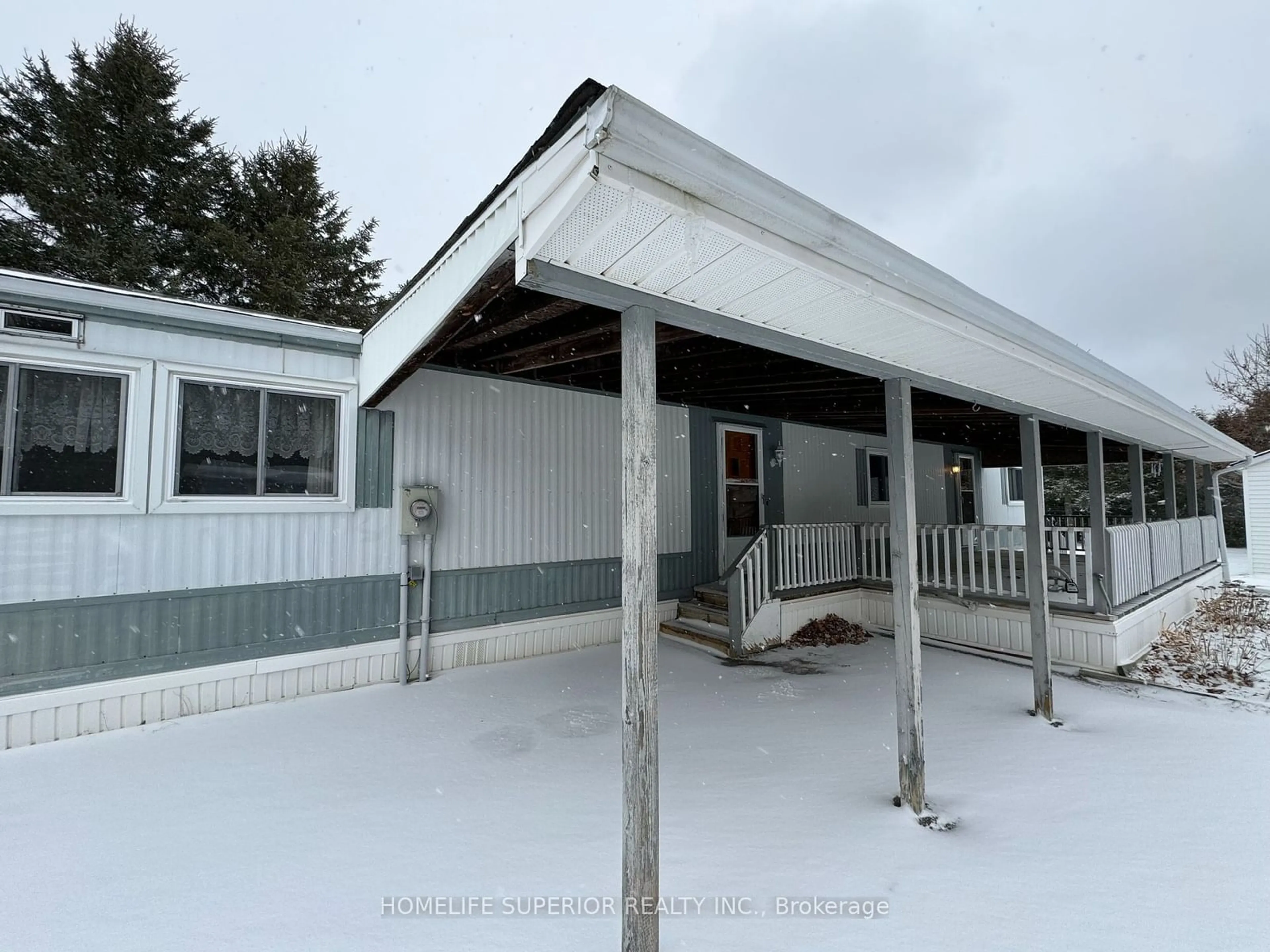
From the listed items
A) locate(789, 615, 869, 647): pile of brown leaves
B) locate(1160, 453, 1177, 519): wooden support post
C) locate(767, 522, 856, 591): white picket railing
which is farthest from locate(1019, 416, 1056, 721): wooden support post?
locate(1160, 453, 1177, 519): wooden support post

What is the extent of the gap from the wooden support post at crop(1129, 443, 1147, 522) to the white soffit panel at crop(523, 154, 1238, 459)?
6.05 m

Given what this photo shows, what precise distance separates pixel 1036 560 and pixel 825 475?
4.75m

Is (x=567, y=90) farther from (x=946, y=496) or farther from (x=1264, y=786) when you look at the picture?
(x=1264, y=786)

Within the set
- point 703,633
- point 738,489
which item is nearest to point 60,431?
point 703,633

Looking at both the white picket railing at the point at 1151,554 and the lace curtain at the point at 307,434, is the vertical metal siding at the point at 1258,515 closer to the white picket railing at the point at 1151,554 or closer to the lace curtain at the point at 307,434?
the white picket railing at the point at 1151,554

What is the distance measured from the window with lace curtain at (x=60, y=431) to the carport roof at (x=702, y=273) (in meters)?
2.08

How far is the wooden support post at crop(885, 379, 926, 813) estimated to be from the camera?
300cm

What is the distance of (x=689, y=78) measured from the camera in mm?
59000

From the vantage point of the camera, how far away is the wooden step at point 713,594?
267 inches

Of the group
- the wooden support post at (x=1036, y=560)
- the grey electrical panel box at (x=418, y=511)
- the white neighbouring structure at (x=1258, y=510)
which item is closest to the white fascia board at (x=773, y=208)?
the wooden support post at (x=1036, y=560)

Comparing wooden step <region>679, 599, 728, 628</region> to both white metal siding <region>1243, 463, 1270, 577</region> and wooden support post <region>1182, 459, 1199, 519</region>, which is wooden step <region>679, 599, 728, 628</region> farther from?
white metal siding <region>1243, 463, 1270, 577</region>

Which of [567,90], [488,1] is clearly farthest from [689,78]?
[488,1]

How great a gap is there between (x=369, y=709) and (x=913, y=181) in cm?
6398

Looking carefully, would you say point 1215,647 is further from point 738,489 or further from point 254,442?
point 254,442
